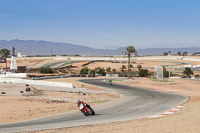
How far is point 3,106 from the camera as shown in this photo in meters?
25.1

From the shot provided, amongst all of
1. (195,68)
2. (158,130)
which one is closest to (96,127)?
(158,130)

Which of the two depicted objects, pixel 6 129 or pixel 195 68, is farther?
pixel 195 68

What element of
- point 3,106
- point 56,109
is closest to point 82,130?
point 56,109

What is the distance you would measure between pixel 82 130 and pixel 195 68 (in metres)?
104

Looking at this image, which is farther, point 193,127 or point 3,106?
point 3,106

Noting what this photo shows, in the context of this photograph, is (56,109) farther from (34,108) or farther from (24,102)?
(24,102)

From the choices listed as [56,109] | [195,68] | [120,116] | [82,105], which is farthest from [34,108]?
[195,68]

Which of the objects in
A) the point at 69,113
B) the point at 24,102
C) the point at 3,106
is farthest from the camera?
the point at 24,102

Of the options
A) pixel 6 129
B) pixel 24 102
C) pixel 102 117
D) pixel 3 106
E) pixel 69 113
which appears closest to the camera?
pixel 6 129

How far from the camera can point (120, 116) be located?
21859 mm

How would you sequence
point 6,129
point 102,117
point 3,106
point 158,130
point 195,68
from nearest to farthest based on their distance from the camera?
point 158,130 → point 6,129 → point 102,117 → point 3,106 → point 195,68

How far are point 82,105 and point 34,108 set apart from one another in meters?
6.03

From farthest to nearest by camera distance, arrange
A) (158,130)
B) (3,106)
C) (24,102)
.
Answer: (24,102) → (3,106) → (158,130)

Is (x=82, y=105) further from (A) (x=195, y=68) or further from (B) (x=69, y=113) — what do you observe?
(A) (x=195, y=68)
